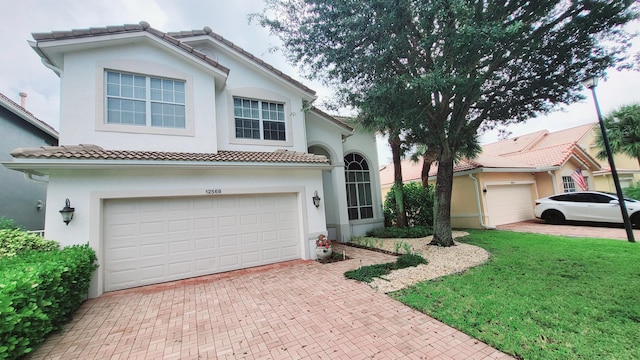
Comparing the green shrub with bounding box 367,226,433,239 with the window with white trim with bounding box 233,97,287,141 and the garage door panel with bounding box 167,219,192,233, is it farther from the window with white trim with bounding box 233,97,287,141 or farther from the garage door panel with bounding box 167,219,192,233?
the garage door panel with bounding box 167,219,192,233

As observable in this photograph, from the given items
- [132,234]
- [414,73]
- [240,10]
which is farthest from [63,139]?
[414,73]

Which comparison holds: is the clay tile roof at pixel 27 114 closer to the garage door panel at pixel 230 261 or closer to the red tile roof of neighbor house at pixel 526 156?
the garage door panel at pixel 230 261

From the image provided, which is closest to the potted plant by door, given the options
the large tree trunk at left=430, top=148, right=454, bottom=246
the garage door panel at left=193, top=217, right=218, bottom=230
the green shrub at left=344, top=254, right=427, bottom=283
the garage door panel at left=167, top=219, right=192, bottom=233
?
the green shrub at left=344, top=254, right=427, bottom=283

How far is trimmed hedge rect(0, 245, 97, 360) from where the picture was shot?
3.15m

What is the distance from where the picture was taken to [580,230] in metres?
12.3

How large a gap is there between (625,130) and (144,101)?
28.4m

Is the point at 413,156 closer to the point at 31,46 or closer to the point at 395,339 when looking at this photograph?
the point at 395,339

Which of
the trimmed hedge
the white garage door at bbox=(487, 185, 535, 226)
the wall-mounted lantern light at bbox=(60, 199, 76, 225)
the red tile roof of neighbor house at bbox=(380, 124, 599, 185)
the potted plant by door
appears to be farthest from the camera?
the red tile roof of neighbor house at bbox=(380, 124, 599, 185)

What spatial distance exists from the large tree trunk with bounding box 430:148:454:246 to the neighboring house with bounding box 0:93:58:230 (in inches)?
641

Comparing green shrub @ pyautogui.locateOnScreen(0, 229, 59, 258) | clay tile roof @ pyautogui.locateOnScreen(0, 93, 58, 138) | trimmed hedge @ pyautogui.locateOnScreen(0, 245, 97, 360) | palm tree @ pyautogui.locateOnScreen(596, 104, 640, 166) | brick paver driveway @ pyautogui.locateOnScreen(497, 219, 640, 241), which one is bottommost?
brick paver driveway @ pyautogui.locateOnScreen(497, 219, 640, 241)

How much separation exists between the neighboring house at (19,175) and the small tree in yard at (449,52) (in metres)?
12.0

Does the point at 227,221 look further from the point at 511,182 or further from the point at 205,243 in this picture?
the point at 511,182

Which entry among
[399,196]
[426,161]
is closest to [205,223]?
[399,196]

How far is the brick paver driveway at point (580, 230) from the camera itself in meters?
10.8
